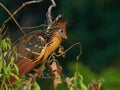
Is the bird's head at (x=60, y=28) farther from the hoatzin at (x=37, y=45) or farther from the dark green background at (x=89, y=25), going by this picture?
the dark green background at (x=89, y=25)

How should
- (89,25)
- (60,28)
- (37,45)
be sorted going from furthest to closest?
(89,25) → (37,45) → (60,28)

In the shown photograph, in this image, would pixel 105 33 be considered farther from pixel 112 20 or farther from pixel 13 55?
pixel 13 55

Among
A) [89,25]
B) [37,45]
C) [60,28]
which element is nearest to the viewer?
[60,28]

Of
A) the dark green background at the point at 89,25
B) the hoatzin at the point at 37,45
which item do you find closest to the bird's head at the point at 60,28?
the hoatzin at the point at 37,45

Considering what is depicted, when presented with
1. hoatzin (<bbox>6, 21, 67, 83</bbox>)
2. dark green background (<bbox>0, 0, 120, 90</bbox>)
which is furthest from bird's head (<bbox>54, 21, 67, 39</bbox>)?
dark green background (<bbox>0, 0, 120, 90</bbox>)

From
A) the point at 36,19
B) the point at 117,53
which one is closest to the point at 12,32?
the point at 36,19

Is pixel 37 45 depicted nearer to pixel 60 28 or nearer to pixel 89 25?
pixel 60 28

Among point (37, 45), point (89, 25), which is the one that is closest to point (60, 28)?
point (37, 45)

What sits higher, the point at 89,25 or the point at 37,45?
the point at 89,25
